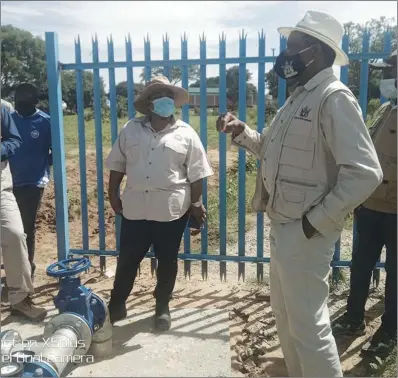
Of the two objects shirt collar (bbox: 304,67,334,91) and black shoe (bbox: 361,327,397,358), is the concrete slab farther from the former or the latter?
shirt collar (bbox: 304,67,334,91)

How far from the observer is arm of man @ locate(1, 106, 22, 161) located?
3494 millimetres

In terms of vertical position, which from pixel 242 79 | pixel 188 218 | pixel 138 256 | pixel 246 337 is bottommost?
pixel 246 337

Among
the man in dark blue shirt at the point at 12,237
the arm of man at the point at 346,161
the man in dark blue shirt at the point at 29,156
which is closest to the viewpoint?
the arm of man at the point at 346,161

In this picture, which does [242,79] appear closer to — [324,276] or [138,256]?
[138,256]

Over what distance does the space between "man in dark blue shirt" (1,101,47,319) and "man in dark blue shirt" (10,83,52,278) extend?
0.51 meters

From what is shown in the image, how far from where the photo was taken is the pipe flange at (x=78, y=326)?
118 inches

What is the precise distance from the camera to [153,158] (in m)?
3.41

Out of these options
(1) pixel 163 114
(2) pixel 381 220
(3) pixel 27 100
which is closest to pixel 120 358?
(1) pixel 163 114

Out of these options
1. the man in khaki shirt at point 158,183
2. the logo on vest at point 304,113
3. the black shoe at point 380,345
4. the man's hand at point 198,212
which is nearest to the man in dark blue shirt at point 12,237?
the man in khaki shirt at point 158,183

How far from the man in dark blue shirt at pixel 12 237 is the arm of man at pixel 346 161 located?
2.36 m

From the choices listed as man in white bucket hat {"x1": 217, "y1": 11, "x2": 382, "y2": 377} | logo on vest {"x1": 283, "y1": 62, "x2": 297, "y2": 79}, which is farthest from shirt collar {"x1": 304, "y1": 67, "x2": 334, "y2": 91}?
logo on vest {"x1": 283, "y1": 62, "x2": 297, "y2": 79}

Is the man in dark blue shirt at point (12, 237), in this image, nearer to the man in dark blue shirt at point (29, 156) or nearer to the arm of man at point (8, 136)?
the arm of man at point (8, 136)

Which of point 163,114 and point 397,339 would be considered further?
point 163,114

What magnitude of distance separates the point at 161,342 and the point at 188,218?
95 centimetres
